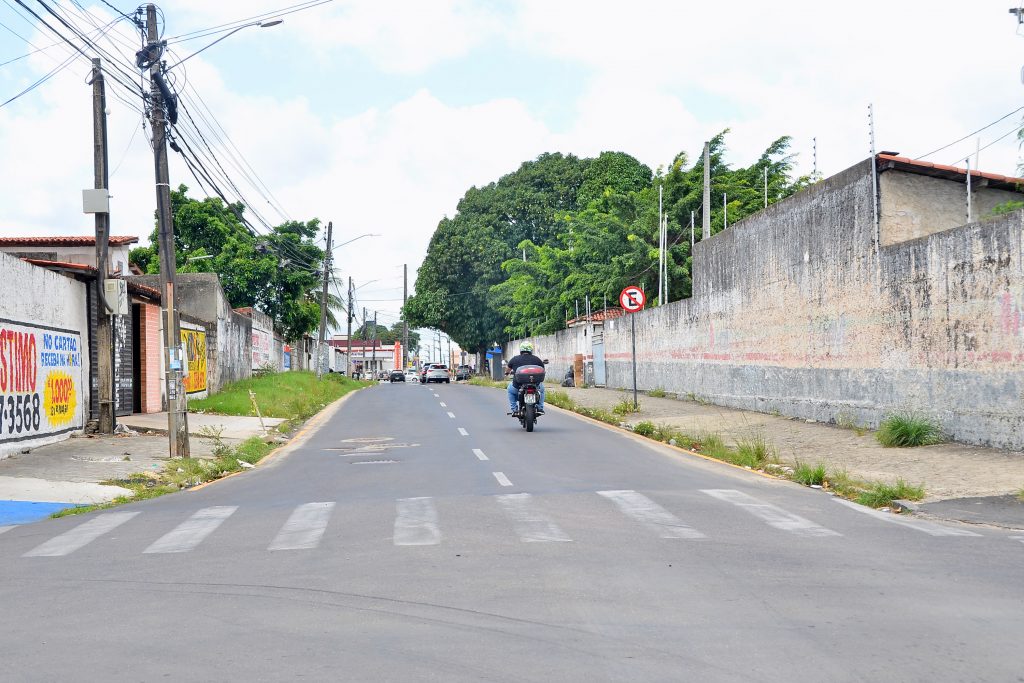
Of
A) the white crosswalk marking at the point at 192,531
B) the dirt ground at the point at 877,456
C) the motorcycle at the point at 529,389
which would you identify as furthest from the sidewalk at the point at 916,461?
the white crosswalk marking at the point at 192,531

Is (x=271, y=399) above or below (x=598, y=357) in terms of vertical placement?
below

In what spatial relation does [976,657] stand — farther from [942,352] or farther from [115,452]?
[115,452]

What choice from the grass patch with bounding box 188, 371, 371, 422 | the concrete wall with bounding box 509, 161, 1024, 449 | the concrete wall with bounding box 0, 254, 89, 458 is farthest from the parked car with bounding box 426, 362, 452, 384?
the concrete wall with bounding box 0, 254, 89, 458

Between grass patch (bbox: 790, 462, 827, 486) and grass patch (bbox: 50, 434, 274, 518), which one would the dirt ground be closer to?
grass patch (bbox: 790, 462, 827, 486)

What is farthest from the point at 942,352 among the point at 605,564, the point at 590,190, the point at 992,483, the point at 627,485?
the point at 590,190

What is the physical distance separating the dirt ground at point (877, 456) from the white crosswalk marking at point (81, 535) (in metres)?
8.58

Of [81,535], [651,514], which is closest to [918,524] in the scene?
[651,514]

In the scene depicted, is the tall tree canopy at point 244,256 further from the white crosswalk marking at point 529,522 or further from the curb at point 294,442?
the white crosswalk marking at point 529,522

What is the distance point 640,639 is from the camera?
5.63 meters

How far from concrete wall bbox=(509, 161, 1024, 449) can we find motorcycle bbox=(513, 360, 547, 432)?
5403mm

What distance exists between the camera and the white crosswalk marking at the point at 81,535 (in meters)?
9.03

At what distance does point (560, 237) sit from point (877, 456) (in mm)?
36972

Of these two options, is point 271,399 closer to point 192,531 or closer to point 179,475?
point 179,475

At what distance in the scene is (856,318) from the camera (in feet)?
59.7
